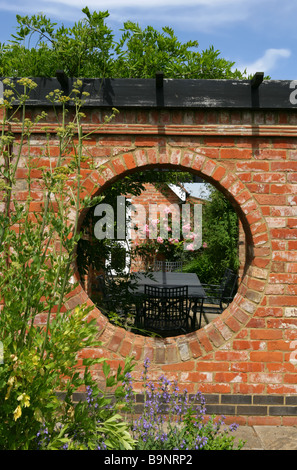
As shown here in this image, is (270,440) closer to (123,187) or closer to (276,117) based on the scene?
(276,117)

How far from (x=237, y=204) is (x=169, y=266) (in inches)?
371

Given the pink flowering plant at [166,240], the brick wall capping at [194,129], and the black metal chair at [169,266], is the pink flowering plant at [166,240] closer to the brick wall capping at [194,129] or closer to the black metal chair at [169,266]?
the black metal chair at [169,266]

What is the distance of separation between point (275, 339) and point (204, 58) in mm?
2648

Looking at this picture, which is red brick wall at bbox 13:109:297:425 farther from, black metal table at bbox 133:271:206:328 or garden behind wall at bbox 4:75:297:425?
black metal table at bbox 133:271:206:328

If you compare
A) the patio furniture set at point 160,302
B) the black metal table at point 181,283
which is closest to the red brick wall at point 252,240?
the patio furniture set at point 160,302

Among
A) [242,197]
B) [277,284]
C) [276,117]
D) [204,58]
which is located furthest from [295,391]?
[204,58]

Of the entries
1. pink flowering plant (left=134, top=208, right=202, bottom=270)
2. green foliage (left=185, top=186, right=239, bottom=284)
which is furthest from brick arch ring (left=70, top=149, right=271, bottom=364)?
pink flowering plant (left=134, top=208, right=202, bottom=270)

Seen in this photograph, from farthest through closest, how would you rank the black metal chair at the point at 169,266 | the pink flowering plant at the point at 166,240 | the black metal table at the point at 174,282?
the pink flowering plant at the point at 166,240 < the black metal chair at the point at 169,266 < the black metal table at the point at 174,282

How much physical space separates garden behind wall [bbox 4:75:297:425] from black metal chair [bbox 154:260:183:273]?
915 cm

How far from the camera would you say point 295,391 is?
368 cm

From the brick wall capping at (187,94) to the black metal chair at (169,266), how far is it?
30.9 feet

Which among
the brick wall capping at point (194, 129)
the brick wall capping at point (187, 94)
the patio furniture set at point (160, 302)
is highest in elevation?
the brick wall capping at point (187, 94)

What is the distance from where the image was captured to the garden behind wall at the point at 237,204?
3.65 metres

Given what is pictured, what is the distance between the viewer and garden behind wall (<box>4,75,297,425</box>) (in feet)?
12.0
